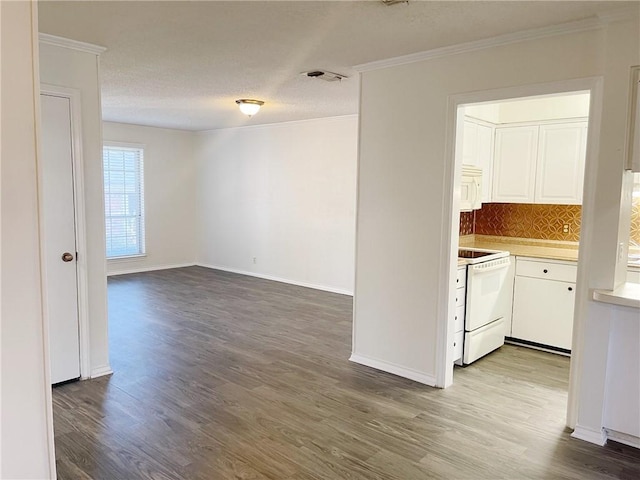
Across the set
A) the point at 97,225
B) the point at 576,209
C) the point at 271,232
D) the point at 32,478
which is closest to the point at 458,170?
the point at 576,209

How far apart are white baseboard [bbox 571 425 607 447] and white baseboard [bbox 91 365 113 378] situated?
3381 millimetres

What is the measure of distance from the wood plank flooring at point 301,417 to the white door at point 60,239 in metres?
0.29

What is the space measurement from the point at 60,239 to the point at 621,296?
12.2 feet

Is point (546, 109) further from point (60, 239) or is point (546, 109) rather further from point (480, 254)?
point (60, 239)

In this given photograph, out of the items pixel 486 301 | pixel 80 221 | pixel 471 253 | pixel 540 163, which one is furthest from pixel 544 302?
pixel 80 221

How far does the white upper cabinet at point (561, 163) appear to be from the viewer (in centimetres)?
440

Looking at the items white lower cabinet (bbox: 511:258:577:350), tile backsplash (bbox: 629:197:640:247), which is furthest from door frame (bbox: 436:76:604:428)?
tile backsplash (bbox: 629:197:640:247)

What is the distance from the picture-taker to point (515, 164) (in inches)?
188

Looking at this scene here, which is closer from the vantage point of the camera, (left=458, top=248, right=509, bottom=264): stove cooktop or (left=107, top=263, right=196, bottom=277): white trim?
(left=458, top=248, right=509, bottom=264): stove cooktop

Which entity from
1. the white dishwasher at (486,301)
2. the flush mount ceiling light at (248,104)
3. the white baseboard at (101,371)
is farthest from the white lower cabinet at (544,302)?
the white baseboard at (101,371)

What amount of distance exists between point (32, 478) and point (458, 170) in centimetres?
302

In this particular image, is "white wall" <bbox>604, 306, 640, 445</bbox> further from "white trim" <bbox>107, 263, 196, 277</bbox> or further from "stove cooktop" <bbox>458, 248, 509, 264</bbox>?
"white trim" <bbox>107, 263, 196, 277</bbox>

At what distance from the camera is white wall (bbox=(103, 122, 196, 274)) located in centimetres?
806

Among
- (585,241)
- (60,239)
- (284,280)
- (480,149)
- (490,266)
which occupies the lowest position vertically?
(284,280)
